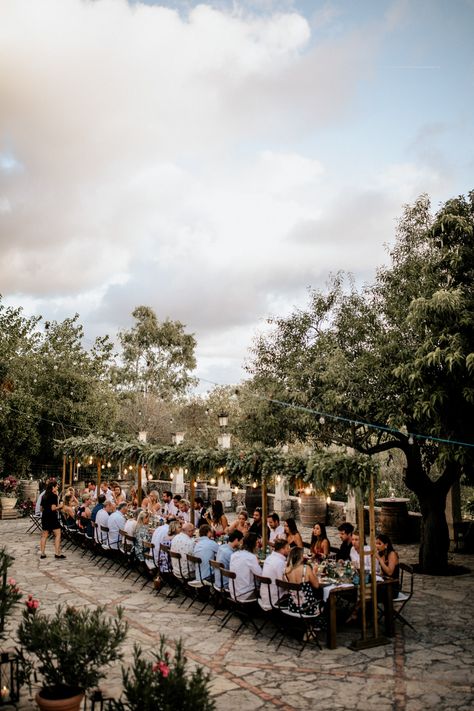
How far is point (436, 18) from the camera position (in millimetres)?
10539

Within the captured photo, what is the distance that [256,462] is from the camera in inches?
356

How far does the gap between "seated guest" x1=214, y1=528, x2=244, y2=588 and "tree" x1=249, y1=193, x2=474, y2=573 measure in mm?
2942

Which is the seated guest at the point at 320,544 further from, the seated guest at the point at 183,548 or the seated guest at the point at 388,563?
the seated guest at the point at 183,548

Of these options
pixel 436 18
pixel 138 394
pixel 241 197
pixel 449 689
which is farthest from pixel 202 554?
pixel 138 394

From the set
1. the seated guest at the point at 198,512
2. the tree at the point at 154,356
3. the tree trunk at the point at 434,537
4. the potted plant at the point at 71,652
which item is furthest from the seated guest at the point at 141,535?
the tree at the point at 154,356

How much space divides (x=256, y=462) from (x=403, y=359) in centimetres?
306

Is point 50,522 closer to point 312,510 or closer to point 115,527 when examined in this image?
point 115,527

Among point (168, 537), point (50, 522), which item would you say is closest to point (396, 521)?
point (168, 537)

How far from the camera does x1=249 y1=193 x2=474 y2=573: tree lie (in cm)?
834

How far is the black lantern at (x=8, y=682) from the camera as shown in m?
4.68

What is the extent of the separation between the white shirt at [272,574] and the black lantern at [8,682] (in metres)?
3.14

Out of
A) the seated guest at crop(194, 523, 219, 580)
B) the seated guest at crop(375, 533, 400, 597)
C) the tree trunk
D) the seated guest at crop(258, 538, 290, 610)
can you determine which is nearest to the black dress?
the seated guest at crop(194, 523, 219, 580)

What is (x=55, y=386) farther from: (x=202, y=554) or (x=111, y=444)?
(x=202, y=554)

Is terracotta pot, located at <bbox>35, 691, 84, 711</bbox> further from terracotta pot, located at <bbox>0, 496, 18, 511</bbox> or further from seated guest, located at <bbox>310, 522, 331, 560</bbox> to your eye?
terracotta pot, located at <bbox>0, 496, 18, 511</bbox>
